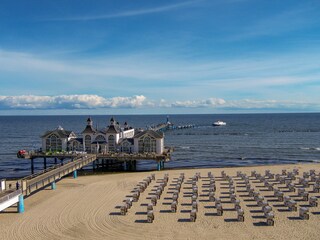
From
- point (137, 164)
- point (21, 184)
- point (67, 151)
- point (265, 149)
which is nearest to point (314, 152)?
point (265, 149)

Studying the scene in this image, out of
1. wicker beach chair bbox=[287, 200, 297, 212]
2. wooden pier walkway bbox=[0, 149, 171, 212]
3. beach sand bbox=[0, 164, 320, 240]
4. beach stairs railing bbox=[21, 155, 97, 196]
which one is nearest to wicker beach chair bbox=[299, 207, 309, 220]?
beach sand bbox=[0, 164, 320, 240]

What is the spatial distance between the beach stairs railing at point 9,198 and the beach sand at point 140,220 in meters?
1.02

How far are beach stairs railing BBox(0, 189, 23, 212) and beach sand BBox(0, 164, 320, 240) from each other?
3.36 feet

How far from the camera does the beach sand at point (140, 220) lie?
2300 centimetres

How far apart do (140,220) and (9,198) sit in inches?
378

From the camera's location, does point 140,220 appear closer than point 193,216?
No

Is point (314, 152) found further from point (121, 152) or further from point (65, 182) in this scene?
point (65, 182)

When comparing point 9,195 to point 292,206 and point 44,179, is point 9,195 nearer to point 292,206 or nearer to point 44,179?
point 44,179

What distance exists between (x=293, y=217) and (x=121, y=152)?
105 ft

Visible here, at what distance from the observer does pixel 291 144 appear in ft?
272

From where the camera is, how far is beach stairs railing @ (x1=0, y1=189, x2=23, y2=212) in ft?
84.5

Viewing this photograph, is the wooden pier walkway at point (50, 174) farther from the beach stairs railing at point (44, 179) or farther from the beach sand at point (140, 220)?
the beach sand at point (140, 220)

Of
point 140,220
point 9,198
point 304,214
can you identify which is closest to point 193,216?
point 140,220

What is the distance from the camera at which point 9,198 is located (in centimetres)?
2652
